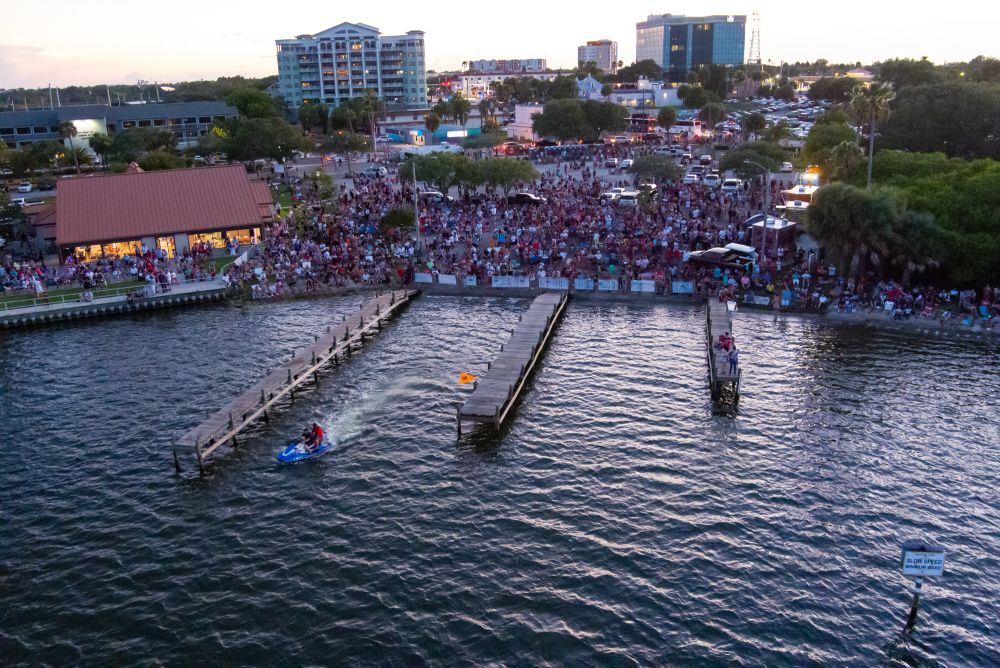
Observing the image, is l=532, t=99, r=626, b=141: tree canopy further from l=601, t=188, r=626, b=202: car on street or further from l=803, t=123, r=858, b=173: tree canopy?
l=803, t=123, r=858, b=173: tree canopy

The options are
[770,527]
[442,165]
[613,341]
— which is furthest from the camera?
[442,165]

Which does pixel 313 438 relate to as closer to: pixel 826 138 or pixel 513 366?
pixel 513 366

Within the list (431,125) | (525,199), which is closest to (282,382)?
(525,199)

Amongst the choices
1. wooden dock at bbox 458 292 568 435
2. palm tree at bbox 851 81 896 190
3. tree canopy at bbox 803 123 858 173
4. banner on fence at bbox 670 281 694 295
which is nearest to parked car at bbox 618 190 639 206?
palm tree at bbox 851 81 896 190

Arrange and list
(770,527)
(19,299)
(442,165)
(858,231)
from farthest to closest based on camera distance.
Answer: (442,165) < (19,299) < (858,231) < (770,527)

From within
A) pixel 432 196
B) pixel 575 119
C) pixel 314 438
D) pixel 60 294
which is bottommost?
pixel 314 438

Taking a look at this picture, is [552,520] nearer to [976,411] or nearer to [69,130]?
[976,411]

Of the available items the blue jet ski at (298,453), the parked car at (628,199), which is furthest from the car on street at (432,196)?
the blue jet ski at (298,453)

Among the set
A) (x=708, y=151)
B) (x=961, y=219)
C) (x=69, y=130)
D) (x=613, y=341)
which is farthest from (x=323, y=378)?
(x=69, y=130)
